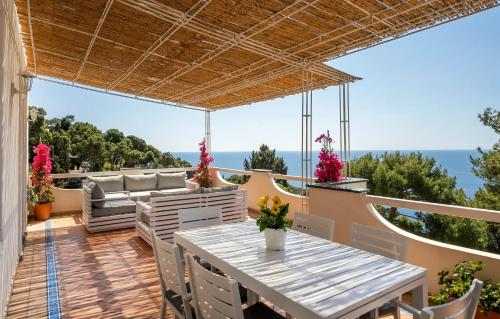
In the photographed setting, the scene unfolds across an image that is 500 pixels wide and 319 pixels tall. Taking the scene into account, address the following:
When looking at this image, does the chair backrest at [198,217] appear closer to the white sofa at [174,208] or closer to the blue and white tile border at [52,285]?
the white sofa at [174,208]

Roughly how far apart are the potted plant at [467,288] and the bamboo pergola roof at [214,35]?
260 centimetres

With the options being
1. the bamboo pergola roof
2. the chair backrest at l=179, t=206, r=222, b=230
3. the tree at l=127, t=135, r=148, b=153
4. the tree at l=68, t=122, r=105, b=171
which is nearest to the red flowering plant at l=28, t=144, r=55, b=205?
the bamboo pergola roof

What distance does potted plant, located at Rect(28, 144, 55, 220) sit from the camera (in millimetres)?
6273

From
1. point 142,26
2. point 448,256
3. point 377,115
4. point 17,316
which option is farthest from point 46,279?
point 377,115

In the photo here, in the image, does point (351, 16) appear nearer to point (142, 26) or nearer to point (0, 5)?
point (142, 26)

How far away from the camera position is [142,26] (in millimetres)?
4141

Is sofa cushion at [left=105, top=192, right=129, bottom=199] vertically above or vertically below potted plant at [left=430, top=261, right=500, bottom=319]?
above

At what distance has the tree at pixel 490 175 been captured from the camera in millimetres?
11281

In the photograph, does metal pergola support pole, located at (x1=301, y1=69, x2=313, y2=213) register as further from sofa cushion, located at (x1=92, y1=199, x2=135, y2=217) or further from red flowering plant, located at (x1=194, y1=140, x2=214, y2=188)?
sofa cushion, located at (x1=92, y1=199, x2=135, y2=217)

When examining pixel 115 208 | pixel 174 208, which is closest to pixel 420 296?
pixel 174 208

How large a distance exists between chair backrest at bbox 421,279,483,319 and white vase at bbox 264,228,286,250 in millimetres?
1117

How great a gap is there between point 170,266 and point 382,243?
5.20 feet

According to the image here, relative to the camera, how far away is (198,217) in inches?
122

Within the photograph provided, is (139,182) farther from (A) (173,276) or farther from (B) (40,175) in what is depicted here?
(A) (173,276)
